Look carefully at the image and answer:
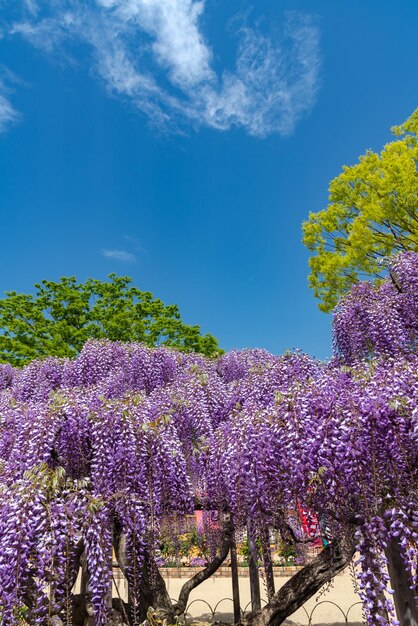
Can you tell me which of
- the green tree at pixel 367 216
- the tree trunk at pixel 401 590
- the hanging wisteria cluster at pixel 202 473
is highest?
the green tree at pixel 367 216

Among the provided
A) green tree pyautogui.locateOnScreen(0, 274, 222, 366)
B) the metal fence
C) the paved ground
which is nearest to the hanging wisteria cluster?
the metal fence

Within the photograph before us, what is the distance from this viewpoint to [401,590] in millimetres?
6434

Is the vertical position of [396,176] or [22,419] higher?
[396,176]

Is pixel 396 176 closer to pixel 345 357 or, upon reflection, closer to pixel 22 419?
pixel 345 357

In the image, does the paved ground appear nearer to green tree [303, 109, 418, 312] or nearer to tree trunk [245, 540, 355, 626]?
tree trunk [245, 540, 355, 626]

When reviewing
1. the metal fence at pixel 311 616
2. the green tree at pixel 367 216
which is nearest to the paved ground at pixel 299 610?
the metal fence at pixel 311 616

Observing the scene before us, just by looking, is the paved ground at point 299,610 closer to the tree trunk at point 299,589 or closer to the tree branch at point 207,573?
the tree trunk at point 299,589

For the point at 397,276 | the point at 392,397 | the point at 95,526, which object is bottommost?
the point at 95,526

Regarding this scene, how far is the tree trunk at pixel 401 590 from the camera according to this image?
627 cm

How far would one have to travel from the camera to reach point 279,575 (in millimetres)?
13758

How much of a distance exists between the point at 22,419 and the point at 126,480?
2357 mm

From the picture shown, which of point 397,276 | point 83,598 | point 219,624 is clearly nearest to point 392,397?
point 397,276

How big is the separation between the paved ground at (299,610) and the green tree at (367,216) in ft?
34.1

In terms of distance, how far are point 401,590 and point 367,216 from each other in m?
13.2
